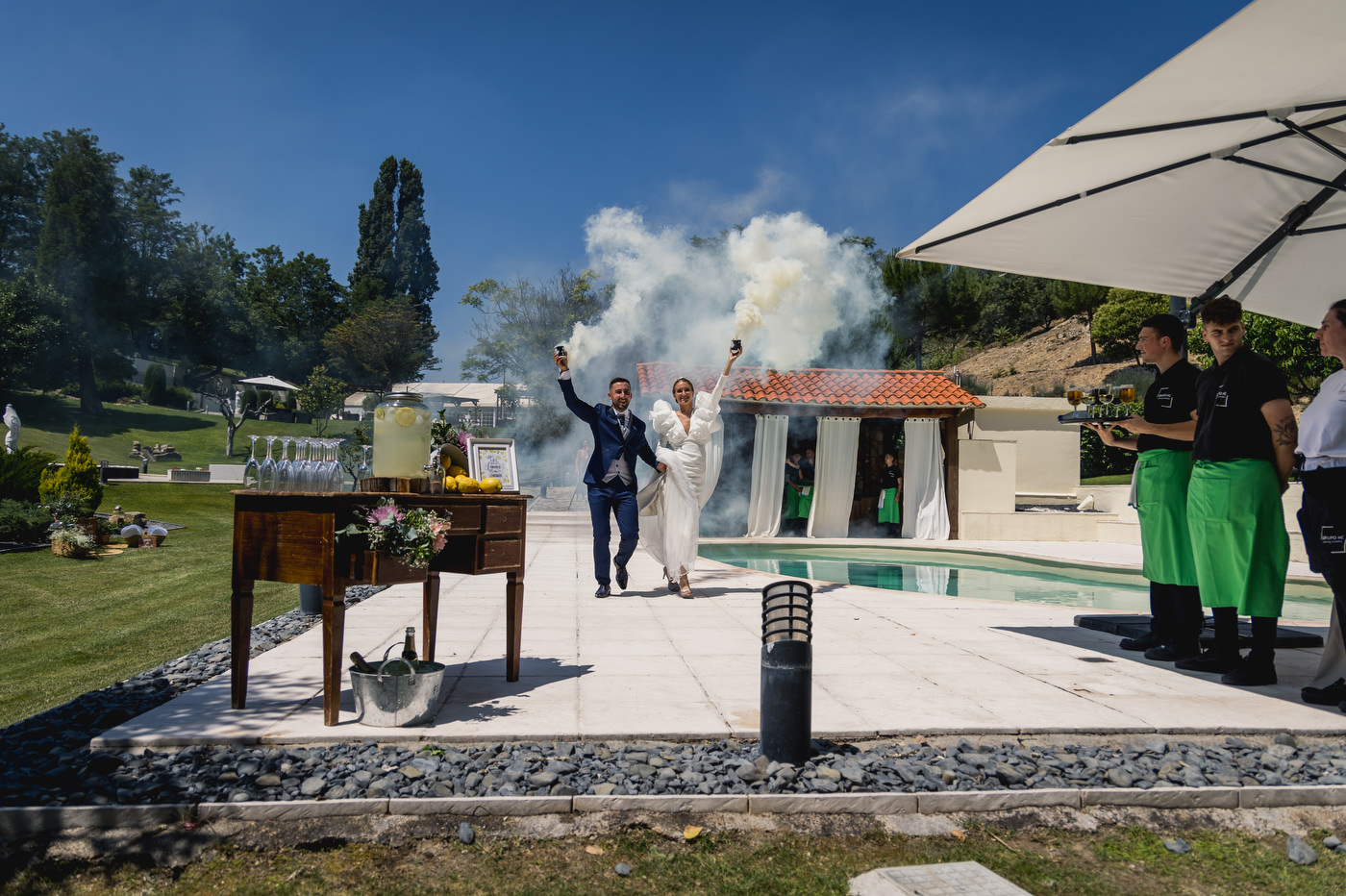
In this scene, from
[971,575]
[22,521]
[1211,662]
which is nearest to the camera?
[1211,662]

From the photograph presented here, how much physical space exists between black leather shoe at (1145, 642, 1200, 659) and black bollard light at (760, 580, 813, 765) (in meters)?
2.99

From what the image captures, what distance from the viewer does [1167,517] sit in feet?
15.1

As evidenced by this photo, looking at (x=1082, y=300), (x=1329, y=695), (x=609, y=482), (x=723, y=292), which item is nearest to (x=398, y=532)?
(x=609, y=482)

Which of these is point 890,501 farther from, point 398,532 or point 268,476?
point 268,476

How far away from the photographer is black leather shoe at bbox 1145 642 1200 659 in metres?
4.72

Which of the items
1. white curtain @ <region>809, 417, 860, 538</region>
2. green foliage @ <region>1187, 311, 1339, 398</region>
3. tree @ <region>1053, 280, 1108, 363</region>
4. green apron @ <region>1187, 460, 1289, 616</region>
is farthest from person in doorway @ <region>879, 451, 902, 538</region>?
tree @ <region>1053, 280, 1108, 363</region>

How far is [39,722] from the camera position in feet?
11.0

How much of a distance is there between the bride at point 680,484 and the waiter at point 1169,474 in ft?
10.7

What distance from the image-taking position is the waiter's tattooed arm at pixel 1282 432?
3.86 meters

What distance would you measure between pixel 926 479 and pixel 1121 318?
94.9ft

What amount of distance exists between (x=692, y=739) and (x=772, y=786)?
0.54 m

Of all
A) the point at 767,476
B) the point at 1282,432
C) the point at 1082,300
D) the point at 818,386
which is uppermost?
the point at 1082,300

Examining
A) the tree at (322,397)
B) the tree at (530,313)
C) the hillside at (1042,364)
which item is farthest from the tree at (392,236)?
the hillside at (1042,364)

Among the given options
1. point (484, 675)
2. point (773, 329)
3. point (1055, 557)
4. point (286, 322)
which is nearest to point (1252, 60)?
point (484, 675)
